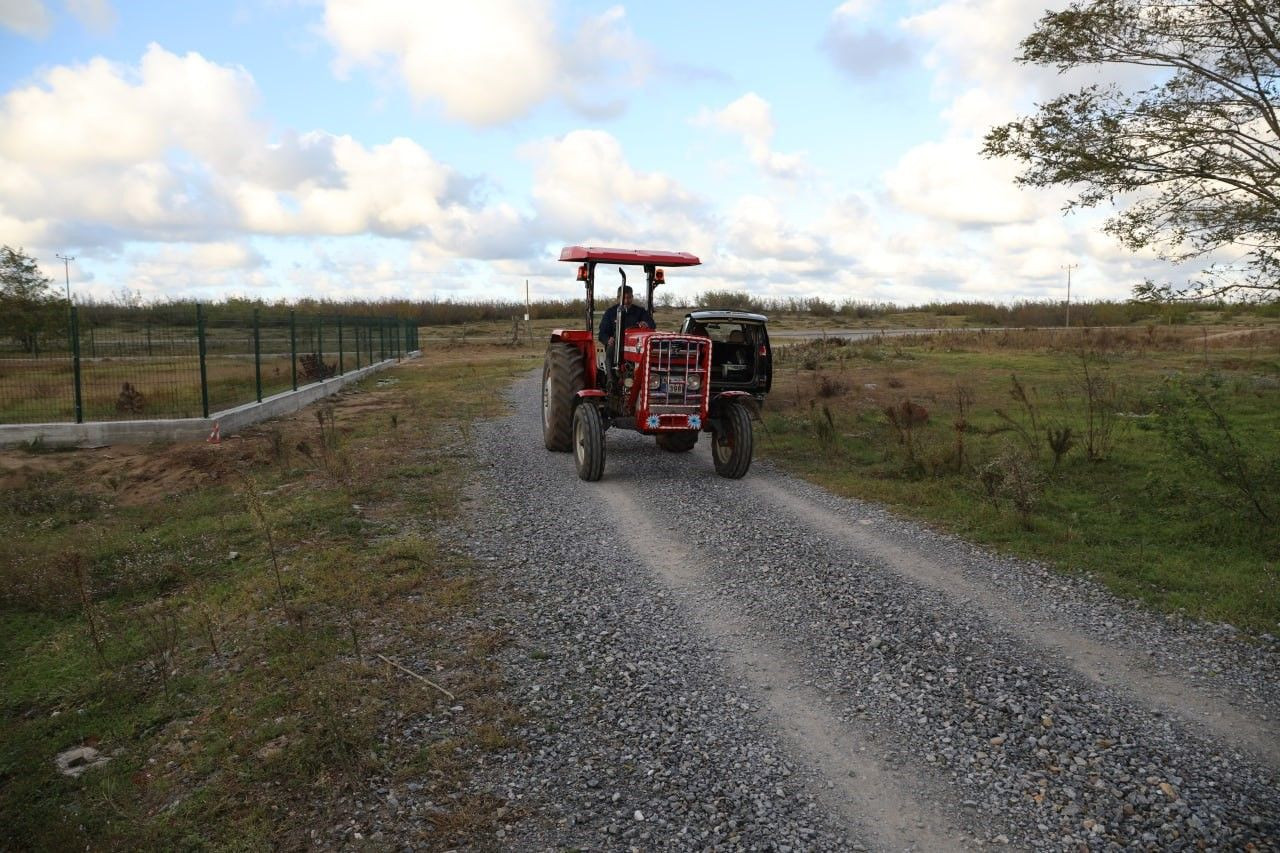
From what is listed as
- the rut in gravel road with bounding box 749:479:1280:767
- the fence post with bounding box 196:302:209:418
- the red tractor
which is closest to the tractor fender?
the red tractor

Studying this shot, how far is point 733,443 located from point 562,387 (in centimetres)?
249

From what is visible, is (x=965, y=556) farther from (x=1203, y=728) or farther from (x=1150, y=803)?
(x=1150, y=803)

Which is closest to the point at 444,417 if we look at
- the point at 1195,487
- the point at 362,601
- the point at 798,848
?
the point at 362,601

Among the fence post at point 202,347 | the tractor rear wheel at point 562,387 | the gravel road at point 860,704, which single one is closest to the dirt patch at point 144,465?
the fence post at point 202,347

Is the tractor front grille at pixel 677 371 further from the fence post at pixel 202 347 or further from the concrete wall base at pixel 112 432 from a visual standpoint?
the fence post at pixel 202 347

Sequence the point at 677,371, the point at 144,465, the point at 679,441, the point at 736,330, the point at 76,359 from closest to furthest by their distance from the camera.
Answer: the point at 677,371
the point at 144,465
the point at 679,441
the point at 76,359
the point at 736,330

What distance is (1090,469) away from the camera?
10.6m

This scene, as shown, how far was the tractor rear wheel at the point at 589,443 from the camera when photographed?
10.1 metres

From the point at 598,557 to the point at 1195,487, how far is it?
642 centimetres

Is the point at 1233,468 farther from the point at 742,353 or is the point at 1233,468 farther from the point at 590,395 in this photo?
the point at 742,353

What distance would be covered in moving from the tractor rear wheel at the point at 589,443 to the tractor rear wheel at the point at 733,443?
1.58 meters

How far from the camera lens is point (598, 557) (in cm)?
735

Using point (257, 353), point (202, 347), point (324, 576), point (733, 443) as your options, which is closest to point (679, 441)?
point (733, 443)

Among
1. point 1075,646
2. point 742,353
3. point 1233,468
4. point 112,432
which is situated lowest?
point 1075,646
